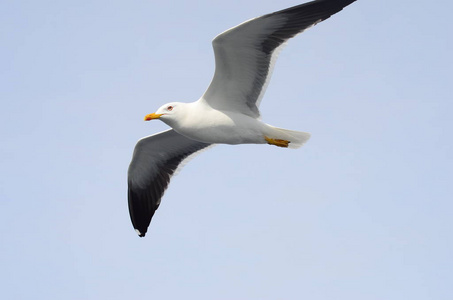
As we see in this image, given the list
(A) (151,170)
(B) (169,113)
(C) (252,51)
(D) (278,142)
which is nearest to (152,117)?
(B) (169,113)

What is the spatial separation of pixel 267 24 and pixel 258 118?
1880 millimetres

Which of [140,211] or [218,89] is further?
[140,211]

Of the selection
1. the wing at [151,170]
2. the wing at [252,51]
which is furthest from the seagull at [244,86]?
the wing at [151,170]

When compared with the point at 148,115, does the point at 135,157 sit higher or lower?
lower

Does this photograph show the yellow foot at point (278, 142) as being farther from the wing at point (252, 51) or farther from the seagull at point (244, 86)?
the wing at point (252, 51)

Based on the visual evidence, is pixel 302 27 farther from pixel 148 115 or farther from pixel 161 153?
pixel 161 153

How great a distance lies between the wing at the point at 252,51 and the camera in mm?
12023

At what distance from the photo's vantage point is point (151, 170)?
52.2 ft

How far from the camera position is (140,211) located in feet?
53.1

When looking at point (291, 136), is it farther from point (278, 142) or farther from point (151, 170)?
point (151, 170)

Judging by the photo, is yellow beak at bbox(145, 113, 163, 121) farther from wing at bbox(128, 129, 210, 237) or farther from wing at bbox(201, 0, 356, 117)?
wing at bbox(128, 129, 210, 237)

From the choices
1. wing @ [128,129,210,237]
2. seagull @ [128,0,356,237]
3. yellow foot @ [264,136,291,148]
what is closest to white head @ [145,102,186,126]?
seagull @ [128,0,356,237]

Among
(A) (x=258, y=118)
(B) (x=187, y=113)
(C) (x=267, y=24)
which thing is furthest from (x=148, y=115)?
(C) (x=267, y=24)

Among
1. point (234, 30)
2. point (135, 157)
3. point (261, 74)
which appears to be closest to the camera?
point (234, 30)
